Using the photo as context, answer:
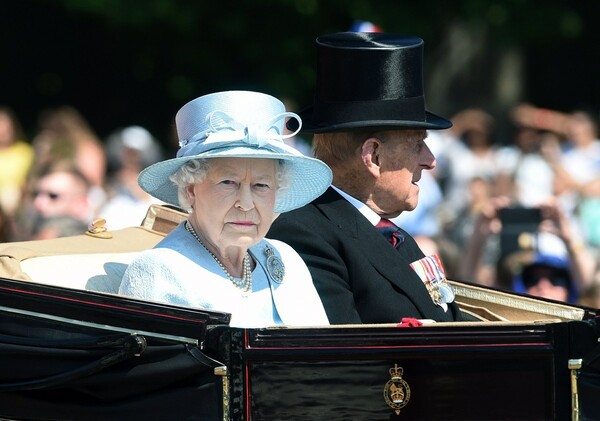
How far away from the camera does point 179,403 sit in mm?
3430

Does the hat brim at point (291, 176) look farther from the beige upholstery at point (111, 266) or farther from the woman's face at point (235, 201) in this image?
the beige upholstery at point (111, 266)

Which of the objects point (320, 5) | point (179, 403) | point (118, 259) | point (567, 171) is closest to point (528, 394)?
point (179, 403)

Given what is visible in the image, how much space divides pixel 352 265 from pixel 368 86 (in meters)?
0.59

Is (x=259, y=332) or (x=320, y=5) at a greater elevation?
(x=320, y=5)

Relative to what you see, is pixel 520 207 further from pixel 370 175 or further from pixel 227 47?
pixel 227 47

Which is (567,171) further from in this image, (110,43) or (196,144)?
(196,144)

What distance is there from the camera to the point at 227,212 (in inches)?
147

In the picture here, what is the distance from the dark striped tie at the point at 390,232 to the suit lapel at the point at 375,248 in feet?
0.34

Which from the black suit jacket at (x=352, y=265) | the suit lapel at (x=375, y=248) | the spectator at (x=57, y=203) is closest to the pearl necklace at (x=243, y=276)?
the black suit jacket at (x=352, y=265)

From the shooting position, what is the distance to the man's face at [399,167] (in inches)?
175

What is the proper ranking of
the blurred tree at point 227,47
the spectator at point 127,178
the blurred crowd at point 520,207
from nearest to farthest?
the blurred crowd at point 520,207 < the spectator at point 127,178 < the blurred tree at point 227,47

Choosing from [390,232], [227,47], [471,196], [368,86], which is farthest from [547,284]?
[227,47]

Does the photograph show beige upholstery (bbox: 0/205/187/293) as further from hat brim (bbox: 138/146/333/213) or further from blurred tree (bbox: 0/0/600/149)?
blurred tree (bbox: 0/0/600/149)

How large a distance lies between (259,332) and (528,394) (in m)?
0.67
